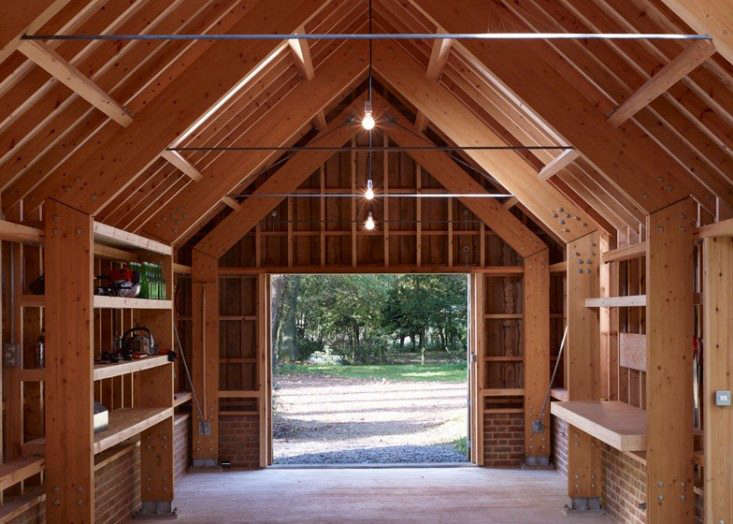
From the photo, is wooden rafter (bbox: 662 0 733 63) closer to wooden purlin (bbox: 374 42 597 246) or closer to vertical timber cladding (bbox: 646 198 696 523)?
vertical timber cladding (bbox: 646 198 696 523)

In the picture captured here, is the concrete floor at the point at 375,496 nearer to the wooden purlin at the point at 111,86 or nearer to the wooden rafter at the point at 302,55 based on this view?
the wooden purlin at the point at 111,86

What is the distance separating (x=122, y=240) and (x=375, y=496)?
4.41 meters

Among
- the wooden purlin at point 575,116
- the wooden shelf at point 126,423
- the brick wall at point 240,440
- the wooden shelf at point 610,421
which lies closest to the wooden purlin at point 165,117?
the wooden purlin at point 575,116

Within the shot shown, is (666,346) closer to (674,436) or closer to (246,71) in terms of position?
(674,436)

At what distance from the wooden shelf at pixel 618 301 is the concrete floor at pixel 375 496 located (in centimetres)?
223

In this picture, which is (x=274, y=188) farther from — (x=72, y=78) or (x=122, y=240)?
(x=72, y=78)

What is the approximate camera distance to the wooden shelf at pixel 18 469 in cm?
547

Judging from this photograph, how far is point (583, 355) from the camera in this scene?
8922mm

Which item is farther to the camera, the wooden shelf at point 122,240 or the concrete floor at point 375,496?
the concrete floor at point 375,496

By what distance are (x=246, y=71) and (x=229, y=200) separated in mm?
4105

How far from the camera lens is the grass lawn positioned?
22812 mm

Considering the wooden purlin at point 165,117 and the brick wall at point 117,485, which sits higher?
the wooden purlin at point 165,117

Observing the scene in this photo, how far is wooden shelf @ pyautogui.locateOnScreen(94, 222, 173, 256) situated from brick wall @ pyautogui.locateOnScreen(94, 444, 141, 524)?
6.54ft

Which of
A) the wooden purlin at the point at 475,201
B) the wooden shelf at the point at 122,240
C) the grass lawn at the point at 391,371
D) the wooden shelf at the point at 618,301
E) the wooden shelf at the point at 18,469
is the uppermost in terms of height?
the wooden purlin at the point at 475,201
